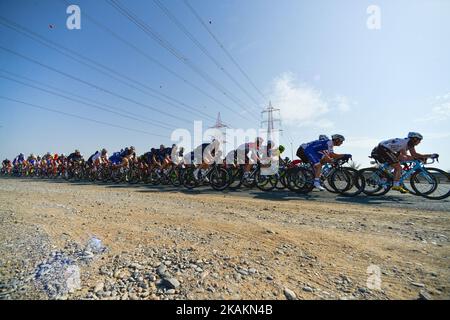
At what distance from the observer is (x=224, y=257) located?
88.4 inches

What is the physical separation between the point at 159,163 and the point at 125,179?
3.30 meters

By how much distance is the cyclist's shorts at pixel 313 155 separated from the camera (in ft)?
24.0

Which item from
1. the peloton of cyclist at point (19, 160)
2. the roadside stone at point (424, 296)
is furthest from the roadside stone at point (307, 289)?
the peloton of cyclist at point (19, 160)

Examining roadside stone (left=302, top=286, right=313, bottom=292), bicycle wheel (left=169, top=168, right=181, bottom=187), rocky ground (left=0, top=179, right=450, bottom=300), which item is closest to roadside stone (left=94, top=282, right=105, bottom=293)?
rocky ground (left=0, top=179, right=450, bottom=300)

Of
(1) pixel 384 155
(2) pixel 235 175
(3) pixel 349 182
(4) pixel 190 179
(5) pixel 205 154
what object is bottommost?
(4) pixel 190 179

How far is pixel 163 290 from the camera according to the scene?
1.68 m

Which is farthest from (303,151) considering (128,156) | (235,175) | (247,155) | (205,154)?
(128,156)

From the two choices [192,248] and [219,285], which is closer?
[219,285]

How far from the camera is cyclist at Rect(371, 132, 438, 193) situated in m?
6.29

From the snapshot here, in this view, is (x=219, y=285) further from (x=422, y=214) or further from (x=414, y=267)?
(x=422, y=214)

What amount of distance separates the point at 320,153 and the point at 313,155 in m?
0.24

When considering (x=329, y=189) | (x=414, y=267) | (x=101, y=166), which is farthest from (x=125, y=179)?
(x=414, y=267)

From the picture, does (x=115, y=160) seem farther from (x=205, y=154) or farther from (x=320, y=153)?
(x=320, y=153)

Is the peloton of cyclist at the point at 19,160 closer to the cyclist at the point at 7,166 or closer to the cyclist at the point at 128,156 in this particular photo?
the cyclist at the point at 7,166
